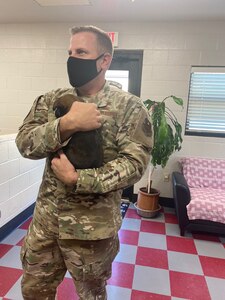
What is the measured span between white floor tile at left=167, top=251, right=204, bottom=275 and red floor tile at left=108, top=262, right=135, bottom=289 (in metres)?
0.35

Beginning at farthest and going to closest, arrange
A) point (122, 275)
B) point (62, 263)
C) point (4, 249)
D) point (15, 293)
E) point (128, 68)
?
1. point (128, 68)
2. point (4, 249)
3. point (122, 275)
4. point (15, 293)
5. point (62, 263)

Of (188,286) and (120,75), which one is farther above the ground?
(120,75)

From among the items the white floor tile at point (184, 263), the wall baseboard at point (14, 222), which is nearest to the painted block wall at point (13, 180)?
the wall baseboard at point (14, 222)

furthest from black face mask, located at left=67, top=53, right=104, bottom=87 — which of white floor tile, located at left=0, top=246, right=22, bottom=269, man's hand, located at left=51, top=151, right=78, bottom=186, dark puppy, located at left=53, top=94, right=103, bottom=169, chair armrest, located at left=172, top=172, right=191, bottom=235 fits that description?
chair armrest, located at left=172, top=172, right=191, bottom=235

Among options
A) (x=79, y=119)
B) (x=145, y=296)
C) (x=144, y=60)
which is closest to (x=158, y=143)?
(x=144, y=60)

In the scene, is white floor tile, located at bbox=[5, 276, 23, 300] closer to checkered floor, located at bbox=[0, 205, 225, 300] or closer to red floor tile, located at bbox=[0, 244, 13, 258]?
checkered floor, located at bbox=[0, 205, 225, 300]

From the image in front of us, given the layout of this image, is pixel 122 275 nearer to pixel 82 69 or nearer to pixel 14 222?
pixel 14 222

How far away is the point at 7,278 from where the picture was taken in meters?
1.77

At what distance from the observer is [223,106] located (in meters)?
3.17

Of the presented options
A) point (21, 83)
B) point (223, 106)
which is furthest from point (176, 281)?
point (21, 83)

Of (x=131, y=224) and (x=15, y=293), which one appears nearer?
(x=15, y=293)

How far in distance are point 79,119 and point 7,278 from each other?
1551 mm

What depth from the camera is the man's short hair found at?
2.98 ft

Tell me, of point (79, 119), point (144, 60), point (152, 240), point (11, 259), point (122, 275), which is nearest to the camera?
point (79, 119)
